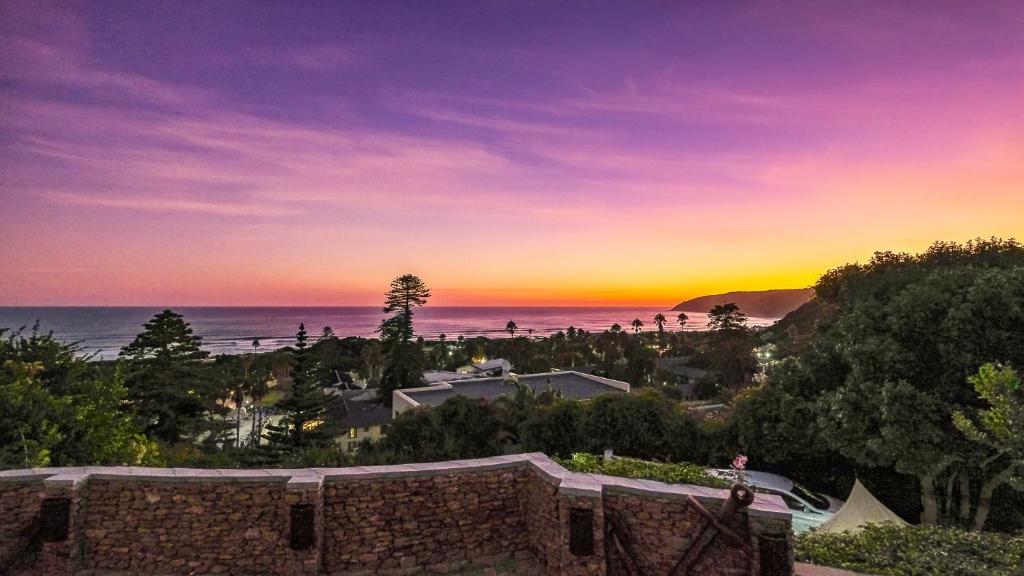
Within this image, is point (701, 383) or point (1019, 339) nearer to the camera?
point (1019, 339)

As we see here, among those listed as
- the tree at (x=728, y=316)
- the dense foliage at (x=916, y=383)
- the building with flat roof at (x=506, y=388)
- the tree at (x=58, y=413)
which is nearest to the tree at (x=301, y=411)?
the building with flat roof at (x=506, y=388)

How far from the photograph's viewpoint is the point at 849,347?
38.2ft

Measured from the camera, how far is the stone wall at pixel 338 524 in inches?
188

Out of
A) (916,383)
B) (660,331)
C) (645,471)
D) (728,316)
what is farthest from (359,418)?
(660,331)

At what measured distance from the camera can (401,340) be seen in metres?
47.6

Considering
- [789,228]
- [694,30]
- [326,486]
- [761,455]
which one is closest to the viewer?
[326,486]

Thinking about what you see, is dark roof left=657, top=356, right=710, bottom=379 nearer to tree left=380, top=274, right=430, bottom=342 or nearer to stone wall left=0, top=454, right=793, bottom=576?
tree left=380, top=274, right=430, bottom=342

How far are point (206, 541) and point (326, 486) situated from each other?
4.35ft

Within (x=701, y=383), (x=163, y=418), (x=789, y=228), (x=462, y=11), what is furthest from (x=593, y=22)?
(x=701, y=383)

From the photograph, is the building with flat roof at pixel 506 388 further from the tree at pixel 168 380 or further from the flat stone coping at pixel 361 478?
the flat stone coping at pixel 361 478

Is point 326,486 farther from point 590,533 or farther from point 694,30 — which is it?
point 694,30

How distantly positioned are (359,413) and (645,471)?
31321 mm

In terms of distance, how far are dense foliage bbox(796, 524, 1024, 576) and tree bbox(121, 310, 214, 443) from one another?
24597 mm

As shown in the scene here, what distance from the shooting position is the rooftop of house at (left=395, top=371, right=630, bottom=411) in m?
26.6
